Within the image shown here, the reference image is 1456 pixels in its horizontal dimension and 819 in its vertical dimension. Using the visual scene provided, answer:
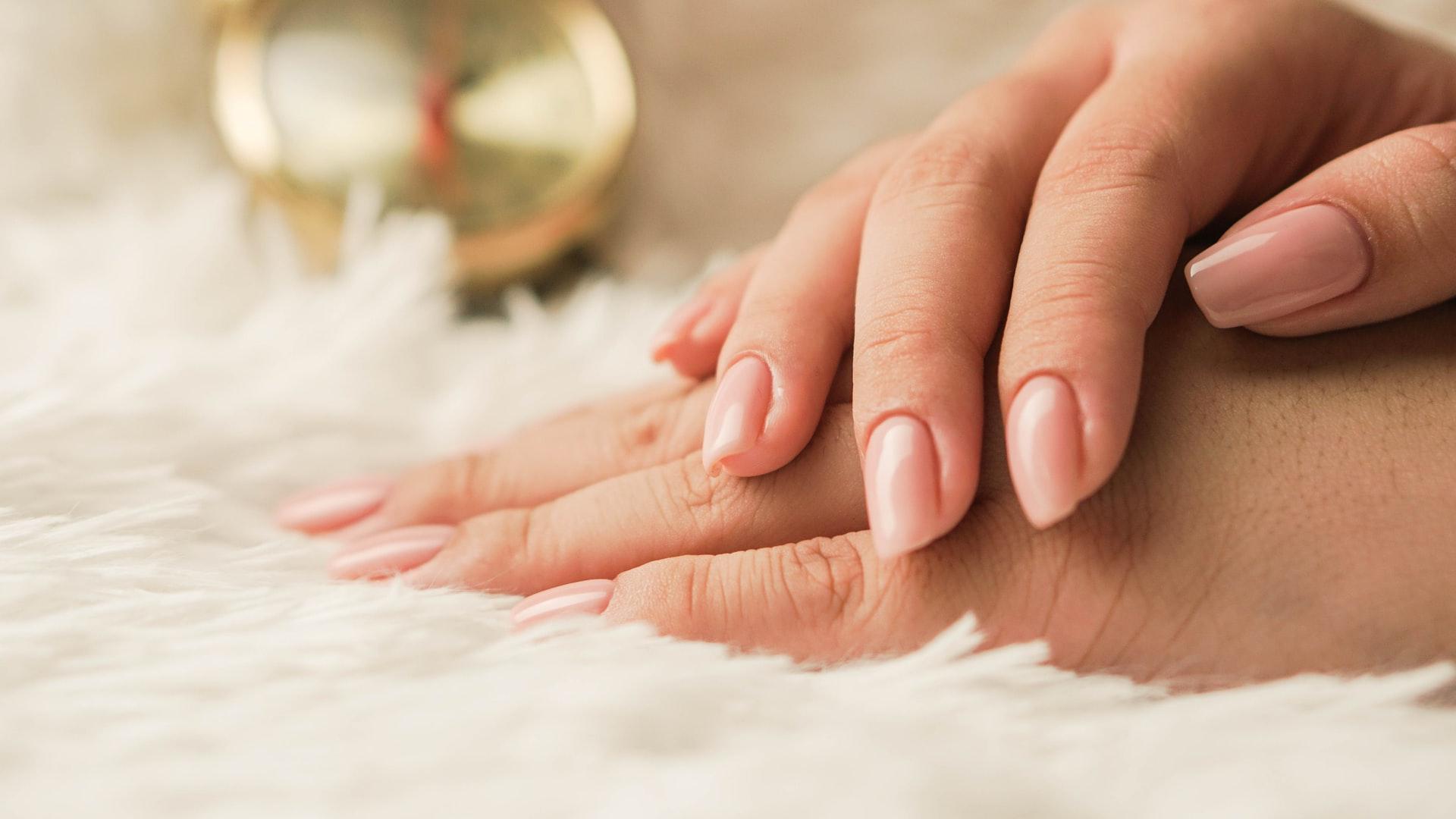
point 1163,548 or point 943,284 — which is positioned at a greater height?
point 943,284

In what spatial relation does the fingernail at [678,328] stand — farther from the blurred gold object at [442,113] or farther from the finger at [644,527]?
the blurred gold object at [442,113]

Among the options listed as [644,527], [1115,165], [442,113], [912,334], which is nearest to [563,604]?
[644,527]

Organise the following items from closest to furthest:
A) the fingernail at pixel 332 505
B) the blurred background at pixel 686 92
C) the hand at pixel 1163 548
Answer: the hand at pixel 1163 548 < the fingernail at pixel 332 505 < the blurred background at pixel 686 92

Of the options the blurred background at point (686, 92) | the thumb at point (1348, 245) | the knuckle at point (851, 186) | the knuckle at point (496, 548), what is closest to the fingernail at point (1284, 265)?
the thumb at point (1348, 245)

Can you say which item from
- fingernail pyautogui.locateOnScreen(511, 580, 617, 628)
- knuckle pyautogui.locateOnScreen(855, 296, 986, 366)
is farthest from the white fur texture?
knuckle pyautogui.locateOnScreen(855, 296, 986, 366)

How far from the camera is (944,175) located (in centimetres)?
49

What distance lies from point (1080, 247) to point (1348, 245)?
11cm

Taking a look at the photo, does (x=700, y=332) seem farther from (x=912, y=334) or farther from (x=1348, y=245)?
(x=1348, y=245)

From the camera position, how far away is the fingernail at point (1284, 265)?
42 centimetres

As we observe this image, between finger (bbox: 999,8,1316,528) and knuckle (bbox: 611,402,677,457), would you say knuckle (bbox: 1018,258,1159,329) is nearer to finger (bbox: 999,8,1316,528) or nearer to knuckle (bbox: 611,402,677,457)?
finger (bbox: 999,8,1316,528)

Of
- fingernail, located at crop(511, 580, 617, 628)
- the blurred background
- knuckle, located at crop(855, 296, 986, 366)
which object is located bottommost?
fingernail, located at crop(511, 580, 617, 628)

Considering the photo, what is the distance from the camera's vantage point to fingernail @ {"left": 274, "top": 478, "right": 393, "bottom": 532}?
0.56 metres

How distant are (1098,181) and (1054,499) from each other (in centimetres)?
16

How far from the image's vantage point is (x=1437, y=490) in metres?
0.42
